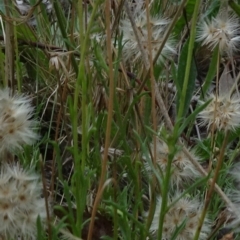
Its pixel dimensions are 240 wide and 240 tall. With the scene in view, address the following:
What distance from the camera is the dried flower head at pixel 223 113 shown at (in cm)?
110

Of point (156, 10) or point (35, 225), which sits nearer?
point (35, 225)

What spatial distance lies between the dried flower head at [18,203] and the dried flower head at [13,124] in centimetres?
5

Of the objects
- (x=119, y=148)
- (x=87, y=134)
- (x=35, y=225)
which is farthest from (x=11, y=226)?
(x=119, y=148)

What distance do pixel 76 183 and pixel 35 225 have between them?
98 mm

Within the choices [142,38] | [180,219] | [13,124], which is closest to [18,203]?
[13,124]

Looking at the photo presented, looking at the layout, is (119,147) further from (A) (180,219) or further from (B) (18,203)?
(B) (18,203)

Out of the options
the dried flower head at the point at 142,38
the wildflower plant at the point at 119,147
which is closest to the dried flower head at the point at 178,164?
the wildflower plant at the point at 119,147

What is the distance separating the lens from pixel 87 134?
1.06 meters

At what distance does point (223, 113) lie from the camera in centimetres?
113

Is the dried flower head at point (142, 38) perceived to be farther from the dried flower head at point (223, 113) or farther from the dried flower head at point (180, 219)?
the dried flower head at point (180, 219)

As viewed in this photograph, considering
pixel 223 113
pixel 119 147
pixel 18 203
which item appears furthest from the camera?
pixel 119 147

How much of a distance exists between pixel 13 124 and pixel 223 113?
1.24ft

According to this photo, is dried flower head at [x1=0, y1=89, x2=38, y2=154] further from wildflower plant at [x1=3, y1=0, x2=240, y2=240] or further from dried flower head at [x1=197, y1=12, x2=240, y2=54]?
dried flower head at [x1=197, y1=12, x2=240, y2=54]

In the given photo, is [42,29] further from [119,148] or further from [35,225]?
[35,225]
